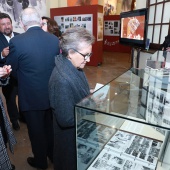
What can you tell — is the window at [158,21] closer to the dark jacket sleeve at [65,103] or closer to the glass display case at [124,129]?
the glass display case at [124,129]

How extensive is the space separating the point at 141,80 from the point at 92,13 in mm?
5623

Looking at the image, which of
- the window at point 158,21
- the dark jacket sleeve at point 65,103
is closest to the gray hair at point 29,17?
the dark jacket sleeve at point 65,103

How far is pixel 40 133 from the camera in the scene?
1.71 m

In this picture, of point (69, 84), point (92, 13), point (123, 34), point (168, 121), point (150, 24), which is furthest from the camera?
point (92, 13)

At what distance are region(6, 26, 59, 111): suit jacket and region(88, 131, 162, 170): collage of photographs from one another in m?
0.68

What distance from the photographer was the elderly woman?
1033 millimetres

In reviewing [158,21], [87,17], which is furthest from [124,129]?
[87,17]

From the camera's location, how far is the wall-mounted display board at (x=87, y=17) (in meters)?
6.52

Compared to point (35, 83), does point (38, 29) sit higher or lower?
higher

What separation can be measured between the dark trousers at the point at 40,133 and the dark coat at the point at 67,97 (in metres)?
0.52

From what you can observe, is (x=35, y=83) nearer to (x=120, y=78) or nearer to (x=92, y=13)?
(x=120, y=78)

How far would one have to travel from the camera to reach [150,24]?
535cm

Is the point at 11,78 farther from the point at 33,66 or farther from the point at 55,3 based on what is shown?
the point at 55,3

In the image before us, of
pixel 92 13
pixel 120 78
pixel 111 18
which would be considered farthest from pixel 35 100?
pixel 111 18
